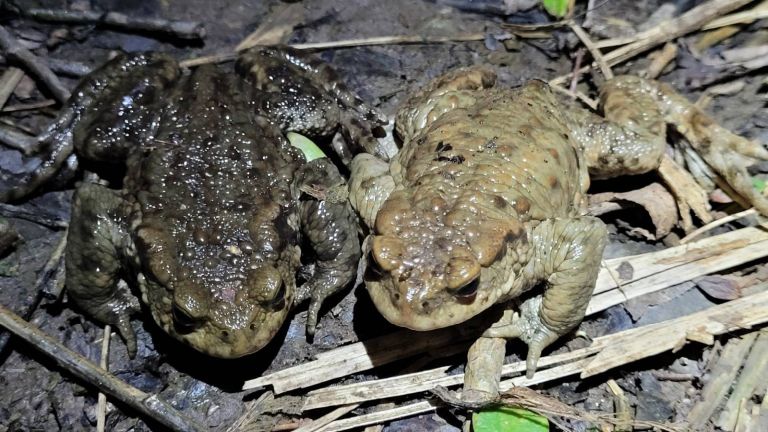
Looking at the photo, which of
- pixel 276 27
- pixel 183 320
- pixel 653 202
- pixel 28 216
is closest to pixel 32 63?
pixel 28 216

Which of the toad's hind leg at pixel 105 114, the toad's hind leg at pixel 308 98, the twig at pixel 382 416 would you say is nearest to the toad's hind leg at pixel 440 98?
the toad's hind leg at pixel 308 98

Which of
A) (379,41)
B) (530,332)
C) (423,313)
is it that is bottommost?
(530,332)

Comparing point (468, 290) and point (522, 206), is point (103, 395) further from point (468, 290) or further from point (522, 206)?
point (522, 206)

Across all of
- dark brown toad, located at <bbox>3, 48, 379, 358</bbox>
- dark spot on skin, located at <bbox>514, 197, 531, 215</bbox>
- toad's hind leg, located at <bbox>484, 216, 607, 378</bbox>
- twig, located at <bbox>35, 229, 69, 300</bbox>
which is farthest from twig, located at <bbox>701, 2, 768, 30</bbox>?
twig, located at <bbox>35, 229, 69, 300</bbox>

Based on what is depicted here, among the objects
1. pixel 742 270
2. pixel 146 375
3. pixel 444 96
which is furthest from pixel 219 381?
pixel 742 270

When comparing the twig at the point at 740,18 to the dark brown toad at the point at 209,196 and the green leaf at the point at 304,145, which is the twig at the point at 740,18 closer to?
the dark brown toad at the point at 209,196
